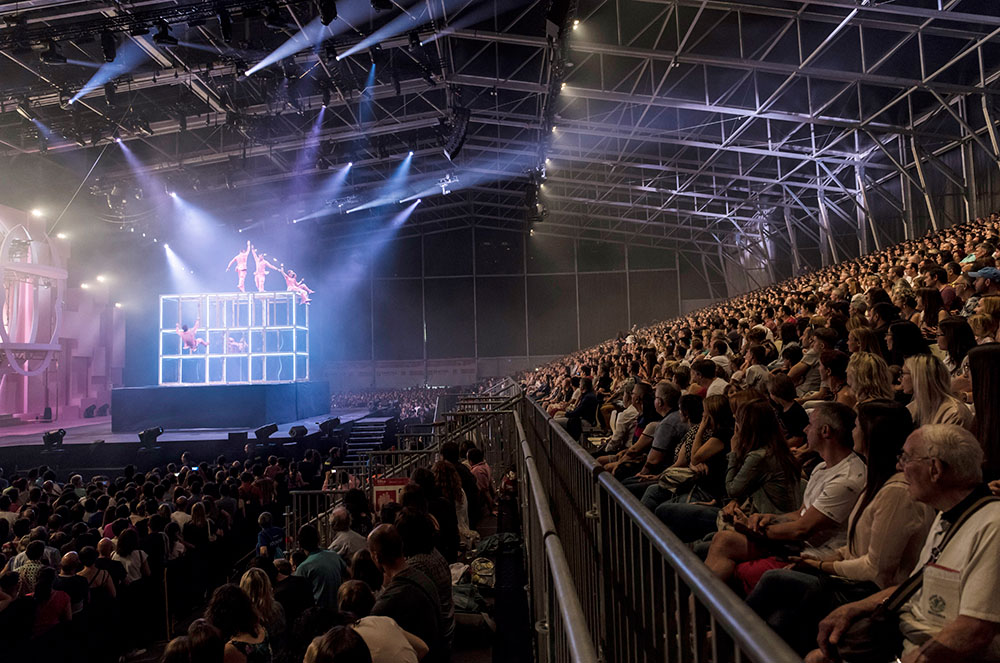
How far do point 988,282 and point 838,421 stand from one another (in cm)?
472

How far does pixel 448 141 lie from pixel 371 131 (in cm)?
307

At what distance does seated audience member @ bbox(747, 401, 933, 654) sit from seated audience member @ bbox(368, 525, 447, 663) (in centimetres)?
162

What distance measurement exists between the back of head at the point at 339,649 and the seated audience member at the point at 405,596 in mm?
690

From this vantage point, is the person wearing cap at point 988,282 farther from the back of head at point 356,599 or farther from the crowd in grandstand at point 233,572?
the back of head at point 356,599

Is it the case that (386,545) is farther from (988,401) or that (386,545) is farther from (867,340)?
(867,340)

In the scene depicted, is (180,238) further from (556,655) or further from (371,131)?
(556,655)

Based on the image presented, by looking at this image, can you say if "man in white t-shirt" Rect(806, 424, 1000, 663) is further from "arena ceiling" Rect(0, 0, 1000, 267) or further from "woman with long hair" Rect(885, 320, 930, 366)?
"arena ceiling" Rect(0, 0, 1000, 267)

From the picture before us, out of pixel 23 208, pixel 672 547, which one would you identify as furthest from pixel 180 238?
pixel 672 547

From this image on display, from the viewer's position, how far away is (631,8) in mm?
14812

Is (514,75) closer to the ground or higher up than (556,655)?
higher up

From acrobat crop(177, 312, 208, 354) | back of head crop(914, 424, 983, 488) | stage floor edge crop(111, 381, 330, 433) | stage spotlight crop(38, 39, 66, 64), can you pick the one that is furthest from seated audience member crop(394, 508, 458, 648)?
acrobat crop(177, 312, 208, 354)

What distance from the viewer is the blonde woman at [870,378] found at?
3.53 metres

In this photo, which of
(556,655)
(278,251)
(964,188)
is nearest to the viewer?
(556,655)

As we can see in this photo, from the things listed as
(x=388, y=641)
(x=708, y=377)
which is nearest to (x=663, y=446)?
(x=708, y=377)
